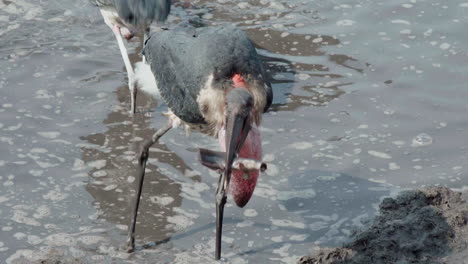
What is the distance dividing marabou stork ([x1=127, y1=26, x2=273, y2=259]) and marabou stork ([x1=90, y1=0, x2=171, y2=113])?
5.64 feet

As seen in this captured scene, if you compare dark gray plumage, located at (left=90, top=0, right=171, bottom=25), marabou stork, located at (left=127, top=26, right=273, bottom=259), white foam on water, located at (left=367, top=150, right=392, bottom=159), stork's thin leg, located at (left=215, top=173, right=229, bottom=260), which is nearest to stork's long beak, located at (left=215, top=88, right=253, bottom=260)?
marabou stork, located at (left=127, top=26, right=273, bottom=259)

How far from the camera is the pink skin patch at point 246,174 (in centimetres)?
464

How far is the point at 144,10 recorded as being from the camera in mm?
6910

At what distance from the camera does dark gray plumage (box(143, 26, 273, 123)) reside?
15.3ft

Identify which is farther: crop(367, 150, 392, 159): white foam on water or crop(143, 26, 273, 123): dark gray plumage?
crop(367, 150, 392, 159): white foam on water

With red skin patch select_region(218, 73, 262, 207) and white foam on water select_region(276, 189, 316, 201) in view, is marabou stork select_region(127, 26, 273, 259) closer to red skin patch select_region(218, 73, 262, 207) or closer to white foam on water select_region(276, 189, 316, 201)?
red skin patch select_region(218, 73, 262, 207)

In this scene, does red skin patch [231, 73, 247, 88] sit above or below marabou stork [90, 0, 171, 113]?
above

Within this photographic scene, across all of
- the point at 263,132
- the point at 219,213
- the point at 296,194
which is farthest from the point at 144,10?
the point at 219,213

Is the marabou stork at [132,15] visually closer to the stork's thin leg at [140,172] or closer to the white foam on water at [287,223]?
the stork's thin leg at [140,172]

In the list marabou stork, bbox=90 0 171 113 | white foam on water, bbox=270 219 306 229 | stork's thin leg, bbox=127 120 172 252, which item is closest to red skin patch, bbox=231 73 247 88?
stork's thin leg, bbox=127 120 172 252

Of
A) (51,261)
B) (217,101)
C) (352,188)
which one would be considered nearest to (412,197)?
(352,188)

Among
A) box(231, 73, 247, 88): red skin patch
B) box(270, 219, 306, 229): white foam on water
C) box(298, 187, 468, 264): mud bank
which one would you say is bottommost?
box(270, 219, 306, 229): white foam on water

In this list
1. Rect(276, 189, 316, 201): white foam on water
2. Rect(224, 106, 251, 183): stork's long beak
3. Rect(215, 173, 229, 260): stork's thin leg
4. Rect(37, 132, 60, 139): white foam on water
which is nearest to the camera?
Rect(224, 106, 251, 183): stork's long beak

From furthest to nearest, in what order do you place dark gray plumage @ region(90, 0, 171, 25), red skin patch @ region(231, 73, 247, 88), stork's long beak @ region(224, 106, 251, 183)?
dark gray plumage @ region(90, 0, 171, 25) → red skin patch @ region(231, 73, 247, 88) → stork's long beak @ region(224, 106, 251, 183)
